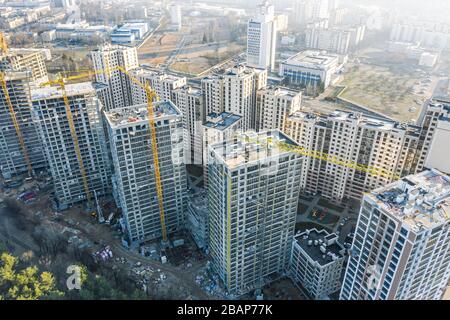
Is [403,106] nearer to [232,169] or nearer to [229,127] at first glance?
[229,127]

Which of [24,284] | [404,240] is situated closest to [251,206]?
[404,240]

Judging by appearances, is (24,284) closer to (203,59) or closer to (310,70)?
(310,70)

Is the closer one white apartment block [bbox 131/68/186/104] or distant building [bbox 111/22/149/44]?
white apartment block [bbox 131/68/186/104]

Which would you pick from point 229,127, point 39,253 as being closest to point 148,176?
point 229,127

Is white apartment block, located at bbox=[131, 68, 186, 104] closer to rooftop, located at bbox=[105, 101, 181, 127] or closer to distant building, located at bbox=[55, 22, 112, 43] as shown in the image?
rooftop, located at bbox=[105, 101, 181, 127]

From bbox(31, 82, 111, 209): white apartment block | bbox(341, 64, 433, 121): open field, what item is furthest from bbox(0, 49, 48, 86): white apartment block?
bbox(341, 64, 433, 121): open field

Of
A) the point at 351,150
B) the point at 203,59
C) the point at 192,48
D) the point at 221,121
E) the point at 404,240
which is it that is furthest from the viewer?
the point at 192,48
